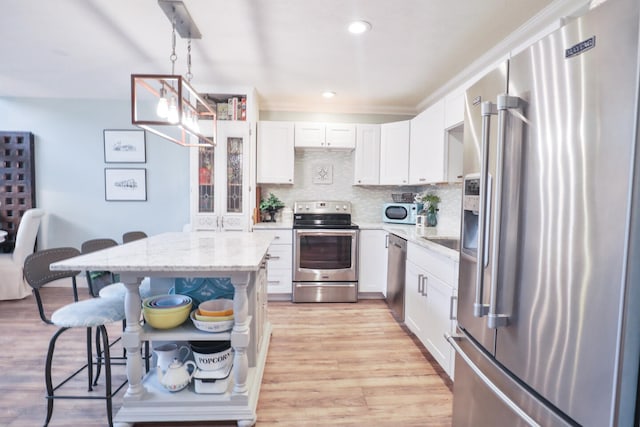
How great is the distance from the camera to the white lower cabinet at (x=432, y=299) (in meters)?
2.05

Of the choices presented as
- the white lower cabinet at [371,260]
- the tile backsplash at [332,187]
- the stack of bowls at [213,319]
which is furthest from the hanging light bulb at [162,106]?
the white lower cabinet at [371,260]

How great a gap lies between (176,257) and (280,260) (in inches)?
79.1

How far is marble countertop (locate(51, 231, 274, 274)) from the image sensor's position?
4.85 feet

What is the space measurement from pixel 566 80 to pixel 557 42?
0.13m

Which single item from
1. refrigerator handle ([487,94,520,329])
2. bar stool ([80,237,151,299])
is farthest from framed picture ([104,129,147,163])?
refrigerator handle ([487,94,520,329])

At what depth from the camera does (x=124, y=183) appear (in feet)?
13.4

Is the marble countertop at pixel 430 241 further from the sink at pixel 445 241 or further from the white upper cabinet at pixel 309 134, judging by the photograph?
the white upper cabinet at pixel 309 134

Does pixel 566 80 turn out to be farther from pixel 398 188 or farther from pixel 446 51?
pixel 398 188

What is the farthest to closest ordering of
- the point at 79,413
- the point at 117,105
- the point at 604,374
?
the point at 117,105, the point at 79,413, the point at 604,374

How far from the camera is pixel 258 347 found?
2.15 m

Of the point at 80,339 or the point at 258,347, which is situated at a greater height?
the point at 258,347

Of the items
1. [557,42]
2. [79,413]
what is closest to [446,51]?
[557,42]

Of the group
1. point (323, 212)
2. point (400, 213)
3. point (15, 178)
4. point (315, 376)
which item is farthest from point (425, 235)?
point (15, 178)

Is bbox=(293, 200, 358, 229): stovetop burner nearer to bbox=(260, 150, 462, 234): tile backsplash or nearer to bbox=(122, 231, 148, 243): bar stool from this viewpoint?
bbox=(260, 150, 462, 234): tile backsplash
